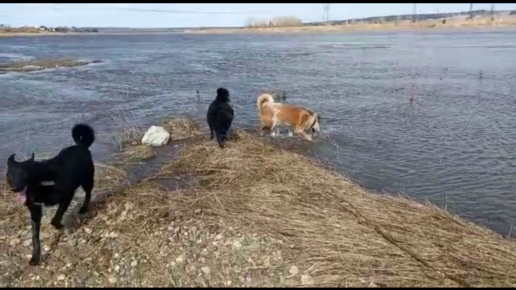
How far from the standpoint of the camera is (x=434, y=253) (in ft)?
13.4

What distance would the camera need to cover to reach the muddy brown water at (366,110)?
7.30 meters

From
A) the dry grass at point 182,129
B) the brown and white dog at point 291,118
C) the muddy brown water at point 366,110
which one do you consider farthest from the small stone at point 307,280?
the dry grass at point 182,129

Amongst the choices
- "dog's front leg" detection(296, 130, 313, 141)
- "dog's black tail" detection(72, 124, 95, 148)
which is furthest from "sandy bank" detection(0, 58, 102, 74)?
"dog's black tail" detection(72, 124, 95, 148)

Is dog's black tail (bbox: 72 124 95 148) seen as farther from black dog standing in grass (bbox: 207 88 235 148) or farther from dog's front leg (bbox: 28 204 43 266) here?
black dog standing in grass (bbox: 207 88 235 148)

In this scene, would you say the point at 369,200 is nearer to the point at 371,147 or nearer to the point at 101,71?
the point at 371,147

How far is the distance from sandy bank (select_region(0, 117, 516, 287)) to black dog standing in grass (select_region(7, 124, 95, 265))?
1.13ft

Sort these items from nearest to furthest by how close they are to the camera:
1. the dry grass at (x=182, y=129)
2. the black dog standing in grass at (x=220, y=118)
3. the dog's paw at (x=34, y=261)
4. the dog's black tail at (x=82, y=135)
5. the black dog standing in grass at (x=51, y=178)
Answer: the black dog standing in grass at (x=51, y=178) < the dog's paw at (x=34, y=261) < the dog's black tail at (x=82, y=135) < the black dog standing in grass at (x=220, y=118) < the dry grass at (x=182, y=129)

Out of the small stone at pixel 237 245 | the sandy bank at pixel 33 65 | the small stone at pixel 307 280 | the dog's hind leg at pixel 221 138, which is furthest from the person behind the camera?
the sandy bank at pixel 33 65

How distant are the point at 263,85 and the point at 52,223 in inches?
538

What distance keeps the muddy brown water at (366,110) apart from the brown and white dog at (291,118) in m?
0.48

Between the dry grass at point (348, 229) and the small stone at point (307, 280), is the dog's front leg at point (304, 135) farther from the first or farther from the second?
the small stone at point (307, 280)

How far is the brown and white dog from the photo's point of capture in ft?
30.6

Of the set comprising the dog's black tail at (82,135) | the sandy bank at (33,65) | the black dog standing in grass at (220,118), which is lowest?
the sandy bank at (33,65)

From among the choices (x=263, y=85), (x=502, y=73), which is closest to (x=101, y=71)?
(x=263, y=85)
